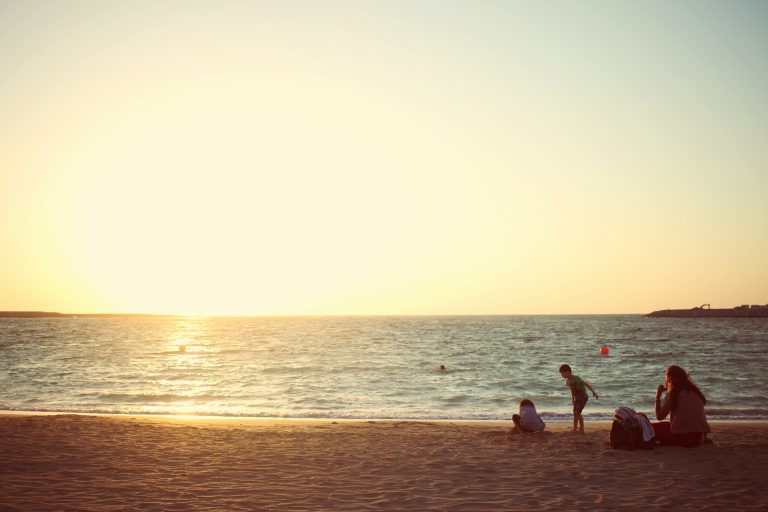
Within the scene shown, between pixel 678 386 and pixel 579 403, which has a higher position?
pixel 678 386

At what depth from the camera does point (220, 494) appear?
29.8 feet

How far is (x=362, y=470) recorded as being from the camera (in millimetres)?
10797

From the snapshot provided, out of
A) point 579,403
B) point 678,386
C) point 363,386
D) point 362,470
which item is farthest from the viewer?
point 363,386

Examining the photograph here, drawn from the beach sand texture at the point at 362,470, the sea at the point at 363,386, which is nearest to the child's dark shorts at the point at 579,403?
the beach sand texture at the point at 362,470

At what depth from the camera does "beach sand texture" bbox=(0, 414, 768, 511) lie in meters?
8.55

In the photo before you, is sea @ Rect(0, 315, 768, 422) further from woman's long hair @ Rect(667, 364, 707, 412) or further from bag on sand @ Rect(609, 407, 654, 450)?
woman's long hair @ Rect(667, 364, 707, 412)

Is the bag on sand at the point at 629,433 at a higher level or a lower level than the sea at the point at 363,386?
higher

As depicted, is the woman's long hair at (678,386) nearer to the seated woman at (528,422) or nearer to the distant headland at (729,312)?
the seated woman at (528,422)

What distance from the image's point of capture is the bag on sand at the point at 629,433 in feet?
39.5

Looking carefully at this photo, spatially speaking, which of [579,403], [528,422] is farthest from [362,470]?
[579,403]

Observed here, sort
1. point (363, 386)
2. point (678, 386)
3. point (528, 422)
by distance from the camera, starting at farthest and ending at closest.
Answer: point (363, 386)
point (528, 422)
point (678, 386)

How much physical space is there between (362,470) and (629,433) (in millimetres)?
5479

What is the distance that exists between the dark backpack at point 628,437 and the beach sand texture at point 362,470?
257 millimetres

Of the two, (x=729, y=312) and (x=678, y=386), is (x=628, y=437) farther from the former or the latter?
(x=729, y=312)
